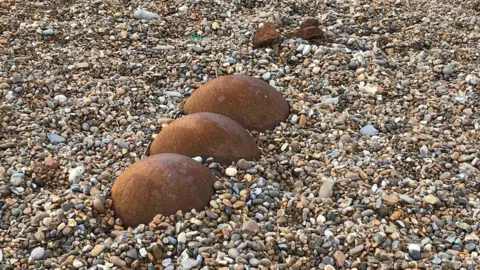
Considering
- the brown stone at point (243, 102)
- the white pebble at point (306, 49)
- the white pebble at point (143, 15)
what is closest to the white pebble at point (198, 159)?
the brown stone at point (243, 102)

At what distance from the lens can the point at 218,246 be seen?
237 cm

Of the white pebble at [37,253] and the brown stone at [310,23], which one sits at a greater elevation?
the brown stone at [310,23]

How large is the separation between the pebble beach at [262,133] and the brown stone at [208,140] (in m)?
0.07

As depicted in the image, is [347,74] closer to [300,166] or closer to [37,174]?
[300,166]

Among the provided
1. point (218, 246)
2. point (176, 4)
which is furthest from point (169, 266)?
point (176, 4)

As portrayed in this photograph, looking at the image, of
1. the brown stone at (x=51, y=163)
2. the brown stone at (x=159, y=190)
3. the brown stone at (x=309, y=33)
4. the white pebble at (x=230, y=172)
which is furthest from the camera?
the brown stone at (x=309, y=33)

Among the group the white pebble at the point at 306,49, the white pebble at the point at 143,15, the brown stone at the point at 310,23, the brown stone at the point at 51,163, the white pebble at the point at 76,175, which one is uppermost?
Result: the brown stone at the point at 310,23

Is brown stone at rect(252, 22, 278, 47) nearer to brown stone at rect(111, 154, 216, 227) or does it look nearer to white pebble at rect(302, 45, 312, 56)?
white pebble at rect(302, 45, 312, 56)

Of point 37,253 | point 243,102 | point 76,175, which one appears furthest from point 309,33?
point 37,253

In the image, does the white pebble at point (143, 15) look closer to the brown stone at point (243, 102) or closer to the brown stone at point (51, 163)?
the brown stone at point (243, 102)

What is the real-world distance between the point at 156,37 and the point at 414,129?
2.01m

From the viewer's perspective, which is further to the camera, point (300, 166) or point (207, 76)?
point (207, 76)

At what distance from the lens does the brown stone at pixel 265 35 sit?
4.08 m

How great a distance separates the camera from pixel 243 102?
10.7 ft
